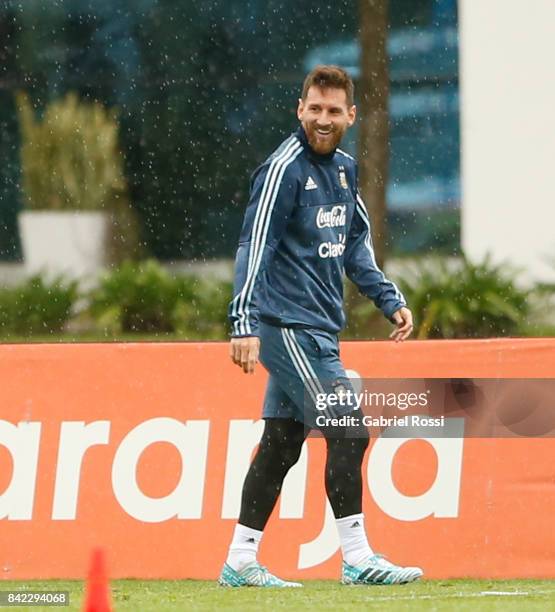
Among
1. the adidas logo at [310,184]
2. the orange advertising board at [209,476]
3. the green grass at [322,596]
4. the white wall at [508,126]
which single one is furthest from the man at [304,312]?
the white wall at [508,126]

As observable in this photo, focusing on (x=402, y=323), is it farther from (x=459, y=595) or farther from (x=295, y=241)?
(x=459, y=595)

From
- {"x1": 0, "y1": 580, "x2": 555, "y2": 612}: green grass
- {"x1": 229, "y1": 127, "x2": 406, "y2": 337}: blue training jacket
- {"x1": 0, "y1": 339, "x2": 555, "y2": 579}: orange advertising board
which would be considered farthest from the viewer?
{"x1": 0, "y1": 339, "x2": 555, "y2": 579}: orange advertising board

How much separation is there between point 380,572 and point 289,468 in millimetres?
519

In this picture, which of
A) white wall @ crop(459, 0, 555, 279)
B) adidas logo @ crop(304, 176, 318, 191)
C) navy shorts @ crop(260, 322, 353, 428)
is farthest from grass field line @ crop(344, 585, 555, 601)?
white wall @ crop(459, 0, 555, 279)

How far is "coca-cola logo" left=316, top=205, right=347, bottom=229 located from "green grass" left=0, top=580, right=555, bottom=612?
52.7 inches

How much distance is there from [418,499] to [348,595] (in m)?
0.89

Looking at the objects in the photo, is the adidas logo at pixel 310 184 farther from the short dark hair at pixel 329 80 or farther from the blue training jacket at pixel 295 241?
the short dark hair at pixel 329 80

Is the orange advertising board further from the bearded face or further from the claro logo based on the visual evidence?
the bearded face

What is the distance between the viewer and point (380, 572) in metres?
5.98

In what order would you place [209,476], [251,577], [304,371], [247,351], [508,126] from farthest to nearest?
[508,126] < [209,476] < [251,577] < [304,371] < [247,351]

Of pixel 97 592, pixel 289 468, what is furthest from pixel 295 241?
pixel 97 592

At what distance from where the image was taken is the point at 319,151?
5980 mm

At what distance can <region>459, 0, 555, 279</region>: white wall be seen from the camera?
16531 millimetres

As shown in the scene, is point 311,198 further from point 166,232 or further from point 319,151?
point 166,232
